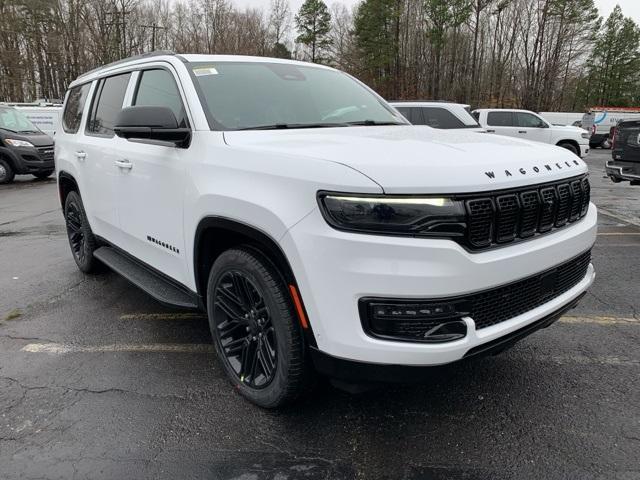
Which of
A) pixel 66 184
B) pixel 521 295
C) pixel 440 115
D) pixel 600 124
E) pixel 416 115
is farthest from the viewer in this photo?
pixel 600 124

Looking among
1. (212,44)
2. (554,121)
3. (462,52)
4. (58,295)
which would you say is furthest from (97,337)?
(212,44)

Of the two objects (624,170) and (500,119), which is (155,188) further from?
(500,119)

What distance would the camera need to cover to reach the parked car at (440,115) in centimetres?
1258

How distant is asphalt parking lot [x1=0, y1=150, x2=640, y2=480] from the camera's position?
7.39ft

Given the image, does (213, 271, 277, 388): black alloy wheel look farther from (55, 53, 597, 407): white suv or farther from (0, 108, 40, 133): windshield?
(0, 108, 40, 133): windshield

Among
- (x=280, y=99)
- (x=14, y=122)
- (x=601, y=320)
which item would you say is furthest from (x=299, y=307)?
(x=14, y=122)

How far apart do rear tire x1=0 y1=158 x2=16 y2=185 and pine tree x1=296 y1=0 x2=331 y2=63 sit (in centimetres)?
4267

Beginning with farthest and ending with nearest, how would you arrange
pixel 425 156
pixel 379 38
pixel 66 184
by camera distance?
1. pixel 379 38
2. pixel 66 184
3. pixel 425 156

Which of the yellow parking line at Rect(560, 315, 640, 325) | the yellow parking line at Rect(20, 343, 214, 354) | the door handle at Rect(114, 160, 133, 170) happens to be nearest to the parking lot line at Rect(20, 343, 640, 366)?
the yellow parking line at Rect(20, 343, 214, 354)

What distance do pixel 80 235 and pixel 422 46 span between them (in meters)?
49.5

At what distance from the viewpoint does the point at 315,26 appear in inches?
2072

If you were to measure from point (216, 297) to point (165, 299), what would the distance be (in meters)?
0.53

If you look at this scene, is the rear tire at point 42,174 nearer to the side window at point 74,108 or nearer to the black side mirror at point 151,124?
the side window at point 74,108

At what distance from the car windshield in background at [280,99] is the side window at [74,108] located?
2184 mm
